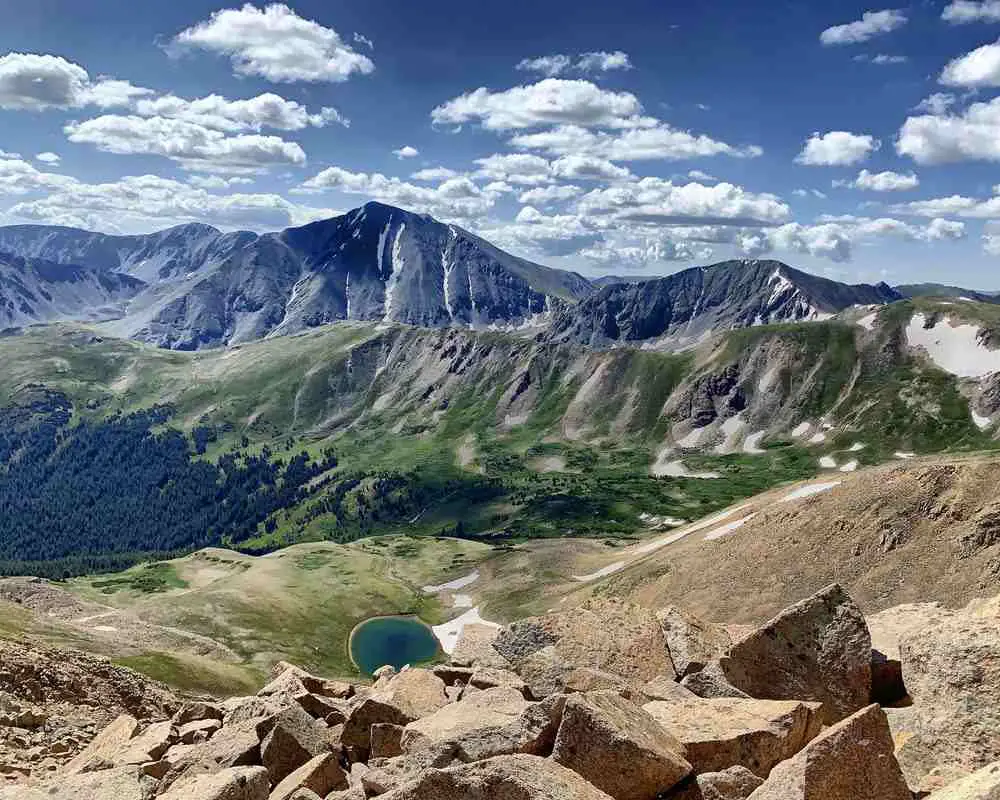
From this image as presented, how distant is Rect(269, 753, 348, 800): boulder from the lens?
74.4 ft

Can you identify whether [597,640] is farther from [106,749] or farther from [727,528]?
[727,528]

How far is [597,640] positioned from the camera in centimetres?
2962

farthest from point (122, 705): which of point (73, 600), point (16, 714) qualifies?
point (73, 600)

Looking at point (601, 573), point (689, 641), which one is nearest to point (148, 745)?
point (689, 641)

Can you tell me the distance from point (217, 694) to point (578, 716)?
10822 centimetres

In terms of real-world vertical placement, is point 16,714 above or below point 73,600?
above

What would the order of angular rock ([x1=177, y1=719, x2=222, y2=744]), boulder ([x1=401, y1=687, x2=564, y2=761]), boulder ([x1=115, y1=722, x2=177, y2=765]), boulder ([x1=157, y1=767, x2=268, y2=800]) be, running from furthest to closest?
angular rock ([x1=177, y1=719, x2=222, y2=744]) < boulder ([x1=115, y1=722, x2=177, y2=765]) < boulder ([x1=157, y1=767, x2=268, y2=800]) < boulder ([x1=401, y1=687, x2=564, y2=761])

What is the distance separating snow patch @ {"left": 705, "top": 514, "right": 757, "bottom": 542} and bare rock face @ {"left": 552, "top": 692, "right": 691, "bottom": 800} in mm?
126124

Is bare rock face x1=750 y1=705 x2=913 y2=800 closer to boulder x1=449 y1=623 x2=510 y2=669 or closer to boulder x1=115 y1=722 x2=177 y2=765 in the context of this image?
boulder x1=449 y1=623 x2=510 y2=669

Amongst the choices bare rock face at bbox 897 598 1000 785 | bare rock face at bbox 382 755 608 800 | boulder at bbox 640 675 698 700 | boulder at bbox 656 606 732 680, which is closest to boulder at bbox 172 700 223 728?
boulder at bbox 656 606 732 680

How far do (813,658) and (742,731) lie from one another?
6.96m

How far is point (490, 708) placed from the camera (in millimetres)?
23812

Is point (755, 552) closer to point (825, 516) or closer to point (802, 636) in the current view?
point (825, 516)

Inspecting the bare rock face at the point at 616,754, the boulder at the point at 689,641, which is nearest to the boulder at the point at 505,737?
the bare rock face at the point at 616,754
